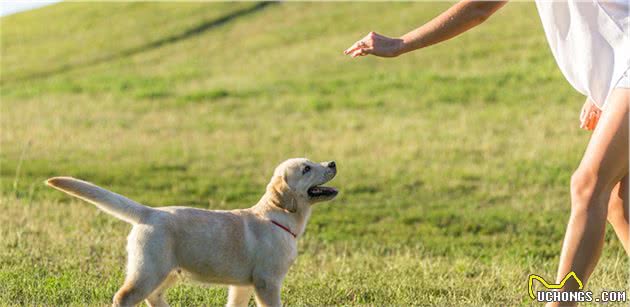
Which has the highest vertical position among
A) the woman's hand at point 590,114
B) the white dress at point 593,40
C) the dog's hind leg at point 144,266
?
the white dress at point 593,40

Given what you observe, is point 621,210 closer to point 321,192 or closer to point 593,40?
point 593,40

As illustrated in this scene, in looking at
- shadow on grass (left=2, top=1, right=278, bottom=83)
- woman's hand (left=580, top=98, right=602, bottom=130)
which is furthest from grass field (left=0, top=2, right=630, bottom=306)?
woman's hand (left=580, top=98, right=602, bottom=130)

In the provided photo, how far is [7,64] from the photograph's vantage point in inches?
1446

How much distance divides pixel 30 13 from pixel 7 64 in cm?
1120

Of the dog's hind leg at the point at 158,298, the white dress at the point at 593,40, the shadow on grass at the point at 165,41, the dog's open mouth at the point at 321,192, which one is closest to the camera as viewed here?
the white dress at the point at 593,40

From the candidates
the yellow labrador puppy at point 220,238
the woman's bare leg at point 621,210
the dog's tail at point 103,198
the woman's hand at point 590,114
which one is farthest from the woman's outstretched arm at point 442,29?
the dog's tail at point 103,198

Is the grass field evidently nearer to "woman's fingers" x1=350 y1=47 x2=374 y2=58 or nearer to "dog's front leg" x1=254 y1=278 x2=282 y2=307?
"dog's front leg" x1=254 y1=278 x2=282 y2=307

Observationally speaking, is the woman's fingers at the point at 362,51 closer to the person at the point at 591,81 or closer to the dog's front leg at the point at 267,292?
the person at the point at 591,81

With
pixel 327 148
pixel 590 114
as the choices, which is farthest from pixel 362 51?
pixel 327 148

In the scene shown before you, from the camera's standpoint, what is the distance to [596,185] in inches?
195

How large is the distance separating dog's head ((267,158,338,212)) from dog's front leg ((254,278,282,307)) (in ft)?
1.59

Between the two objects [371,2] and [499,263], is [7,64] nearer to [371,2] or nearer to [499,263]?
[371,2]

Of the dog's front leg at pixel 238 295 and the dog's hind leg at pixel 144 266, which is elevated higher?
the dog's hind leg at pixel 144 266

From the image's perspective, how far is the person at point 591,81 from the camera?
194 inches
